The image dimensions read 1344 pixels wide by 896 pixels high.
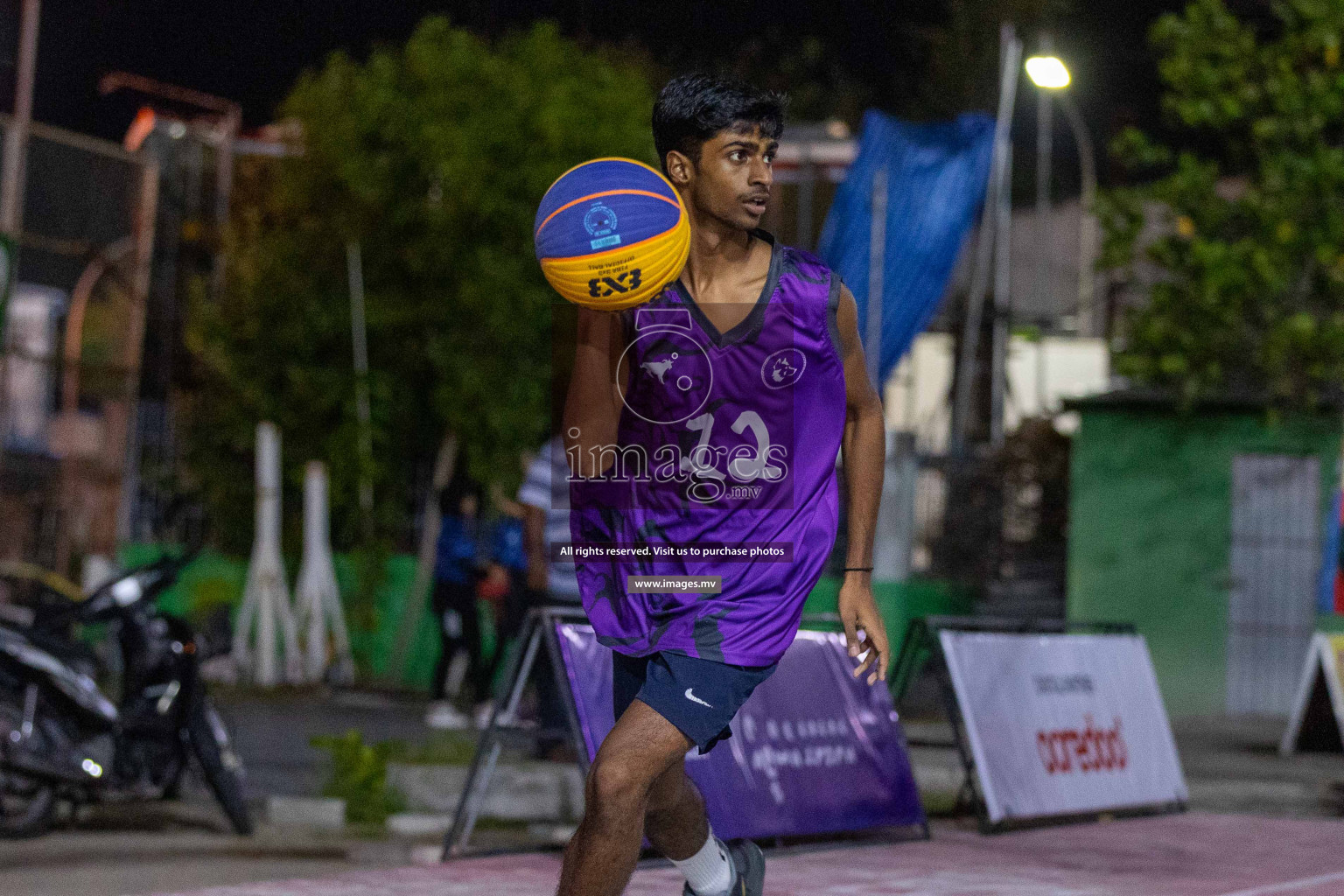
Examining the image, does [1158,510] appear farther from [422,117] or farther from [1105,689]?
[422,117]

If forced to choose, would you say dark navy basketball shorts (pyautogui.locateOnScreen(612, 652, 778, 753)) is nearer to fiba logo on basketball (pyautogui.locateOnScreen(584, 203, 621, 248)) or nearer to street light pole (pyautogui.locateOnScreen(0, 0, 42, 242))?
fiba logo on basketball (pyautogui.locateOnScreen(584, 203, 621, 248))

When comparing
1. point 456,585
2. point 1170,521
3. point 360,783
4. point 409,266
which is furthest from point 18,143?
point 1170,521

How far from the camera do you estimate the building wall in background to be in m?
16.2

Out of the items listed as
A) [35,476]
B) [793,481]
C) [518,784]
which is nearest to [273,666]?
[35,476]

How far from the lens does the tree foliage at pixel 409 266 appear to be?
2030 centimetres

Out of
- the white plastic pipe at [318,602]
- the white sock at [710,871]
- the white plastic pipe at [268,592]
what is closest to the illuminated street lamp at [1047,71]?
the white plastic pipe at [268,592]

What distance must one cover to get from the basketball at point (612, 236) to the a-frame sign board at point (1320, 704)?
9.40 meters

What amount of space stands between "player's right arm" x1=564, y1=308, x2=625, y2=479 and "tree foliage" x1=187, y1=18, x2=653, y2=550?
15.7m

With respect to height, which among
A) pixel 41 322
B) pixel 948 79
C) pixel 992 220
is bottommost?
pixel 41 322

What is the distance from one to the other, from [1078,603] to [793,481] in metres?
12.9

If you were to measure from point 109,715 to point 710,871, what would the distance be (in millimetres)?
4212

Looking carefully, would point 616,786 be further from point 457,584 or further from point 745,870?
point 457,584

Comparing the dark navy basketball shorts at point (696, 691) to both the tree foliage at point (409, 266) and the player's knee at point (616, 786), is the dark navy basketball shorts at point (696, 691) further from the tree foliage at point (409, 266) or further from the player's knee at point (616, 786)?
the tree foliage at point (409, 266)

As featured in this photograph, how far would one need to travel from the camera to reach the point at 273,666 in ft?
57.0
